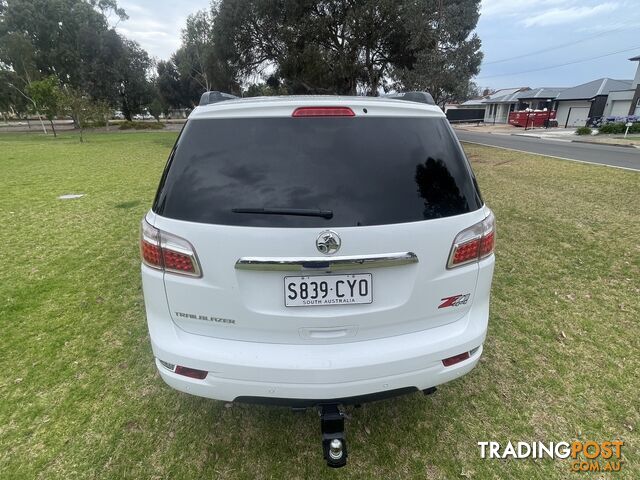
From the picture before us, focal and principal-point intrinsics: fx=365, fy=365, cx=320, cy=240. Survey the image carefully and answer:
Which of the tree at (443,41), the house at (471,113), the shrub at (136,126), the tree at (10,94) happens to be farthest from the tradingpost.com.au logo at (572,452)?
the house at (471,113)

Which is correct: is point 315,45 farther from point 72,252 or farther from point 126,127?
point 126,127

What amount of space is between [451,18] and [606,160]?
785 cm

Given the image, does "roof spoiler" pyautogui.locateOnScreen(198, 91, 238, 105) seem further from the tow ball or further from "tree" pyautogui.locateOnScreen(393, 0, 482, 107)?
"tree" pyautogui.locateOnScreen(393, 0, 482, 107)

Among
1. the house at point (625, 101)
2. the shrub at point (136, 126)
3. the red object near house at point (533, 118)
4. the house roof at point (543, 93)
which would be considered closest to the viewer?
the house at point (625, 101)

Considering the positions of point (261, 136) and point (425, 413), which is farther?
point (425, 413)

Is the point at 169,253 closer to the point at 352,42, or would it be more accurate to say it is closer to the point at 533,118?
the point at 352,42

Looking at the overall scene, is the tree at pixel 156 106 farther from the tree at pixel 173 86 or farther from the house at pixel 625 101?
the house at pixel 625 101

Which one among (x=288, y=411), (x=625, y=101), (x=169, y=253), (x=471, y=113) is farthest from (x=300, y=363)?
(x=471, y=113)

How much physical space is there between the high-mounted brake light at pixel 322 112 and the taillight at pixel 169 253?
2.55 feet

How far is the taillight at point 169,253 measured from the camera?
1.62 m

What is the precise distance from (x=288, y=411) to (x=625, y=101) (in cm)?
4928

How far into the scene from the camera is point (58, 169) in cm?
1218

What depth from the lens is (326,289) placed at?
1.61 metres

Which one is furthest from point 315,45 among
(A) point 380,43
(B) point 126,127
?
(B) point 126,127
